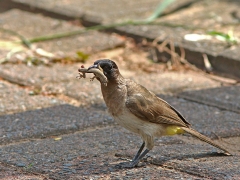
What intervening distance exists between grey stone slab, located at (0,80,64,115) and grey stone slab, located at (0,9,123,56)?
1.31 meters

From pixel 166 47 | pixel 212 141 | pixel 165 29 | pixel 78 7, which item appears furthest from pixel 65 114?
pixel 78 7

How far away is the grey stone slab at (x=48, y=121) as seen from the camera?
174 inches

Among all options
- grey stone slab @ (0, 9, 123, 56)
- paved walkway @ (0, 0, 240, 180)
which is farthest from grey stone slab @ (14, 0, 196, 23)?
grey stone slab @ (0, 9, 123, 56)

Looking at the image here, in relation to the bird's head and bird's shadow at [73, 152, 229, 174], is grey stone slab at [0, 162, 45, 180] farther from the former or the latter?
the bird's head

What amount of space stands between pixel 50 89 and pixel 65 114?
0.67 m

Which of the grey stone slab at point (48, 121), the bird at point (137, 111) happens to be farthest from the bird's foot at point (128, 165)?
the grey stone slab at point (48, 121)

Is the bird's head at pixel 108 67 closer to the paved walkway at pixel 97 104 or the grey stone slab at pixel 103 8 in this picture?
the paved walkway at pixel 97 104

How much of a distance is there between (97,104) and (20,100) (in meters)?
0.66

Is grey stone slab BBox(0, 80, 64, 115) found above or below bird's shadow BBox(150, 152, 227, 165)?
below

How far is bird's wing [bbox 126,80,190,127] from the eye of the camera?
13.1ft

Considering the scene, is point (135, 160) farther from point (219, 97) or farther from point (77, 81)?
point (77, 81)

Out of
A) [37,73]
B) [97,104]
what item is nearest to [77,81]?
[37,73]

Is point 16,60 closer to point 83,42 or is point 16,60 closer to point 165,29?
point 83,42

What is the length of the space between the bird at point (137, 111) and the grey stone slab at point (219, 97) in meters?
1.03
